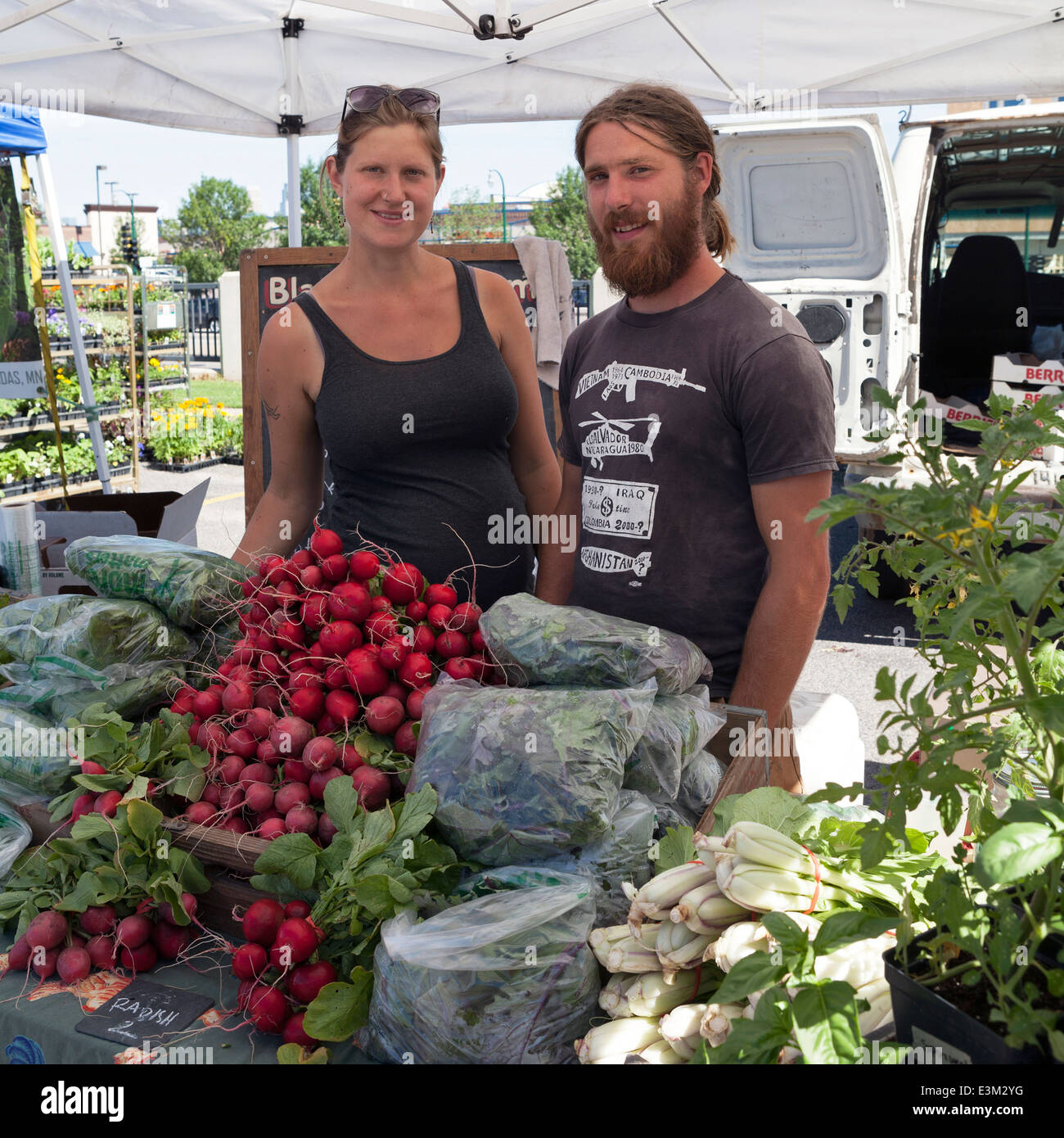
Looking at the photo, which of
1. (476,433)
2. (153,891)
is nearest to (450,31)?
(476,433)

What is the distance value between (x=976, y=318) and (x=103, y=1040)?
25.4ft

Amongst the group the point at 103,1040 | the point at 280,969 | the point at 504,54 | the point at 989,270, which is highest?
the point at 504,54

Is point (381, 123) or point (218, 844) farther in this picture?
point (381, 123)

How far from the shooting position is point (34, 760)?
1.98 meters

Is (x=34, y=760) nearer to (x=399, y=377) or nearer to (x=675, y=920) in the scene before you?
(x=399, y=377)

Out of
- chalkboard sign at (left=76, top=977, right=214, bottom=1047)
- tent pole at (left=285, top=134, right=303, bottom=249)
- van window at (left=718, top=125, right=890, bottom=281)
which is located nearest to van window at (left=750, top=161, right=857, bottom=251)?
van window at (left=718, top=125, right=890, bottom=281)

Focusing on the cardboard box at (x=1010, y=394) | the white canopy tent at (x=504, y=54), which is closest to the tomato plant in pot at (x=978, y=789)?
the white canopy tent at (x=504, y=54)

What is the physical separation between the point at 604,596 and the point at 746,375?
55 cm

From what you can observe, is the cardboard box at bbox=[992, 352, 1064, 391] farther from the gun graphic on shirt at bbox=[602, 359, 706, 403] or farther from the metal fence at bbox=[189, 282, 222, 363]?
the metal fence at bbox=[189, 282, 222, 363]

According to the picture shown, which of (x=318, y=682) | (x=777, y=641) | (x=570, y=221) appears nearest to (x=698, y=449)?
(x=777, y=641)

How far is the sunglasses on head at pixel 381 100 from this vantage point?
7.64ft

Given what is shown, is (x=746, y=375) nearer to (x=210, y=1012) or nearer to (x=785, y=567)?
(x=785, y=567)

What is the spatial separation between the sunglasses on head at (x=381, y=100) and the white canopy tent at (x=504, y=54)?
8.00 ft

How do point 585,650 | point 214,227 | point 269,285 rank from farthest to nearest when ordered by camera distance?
point 214,227, point 269,285, point 585,650
